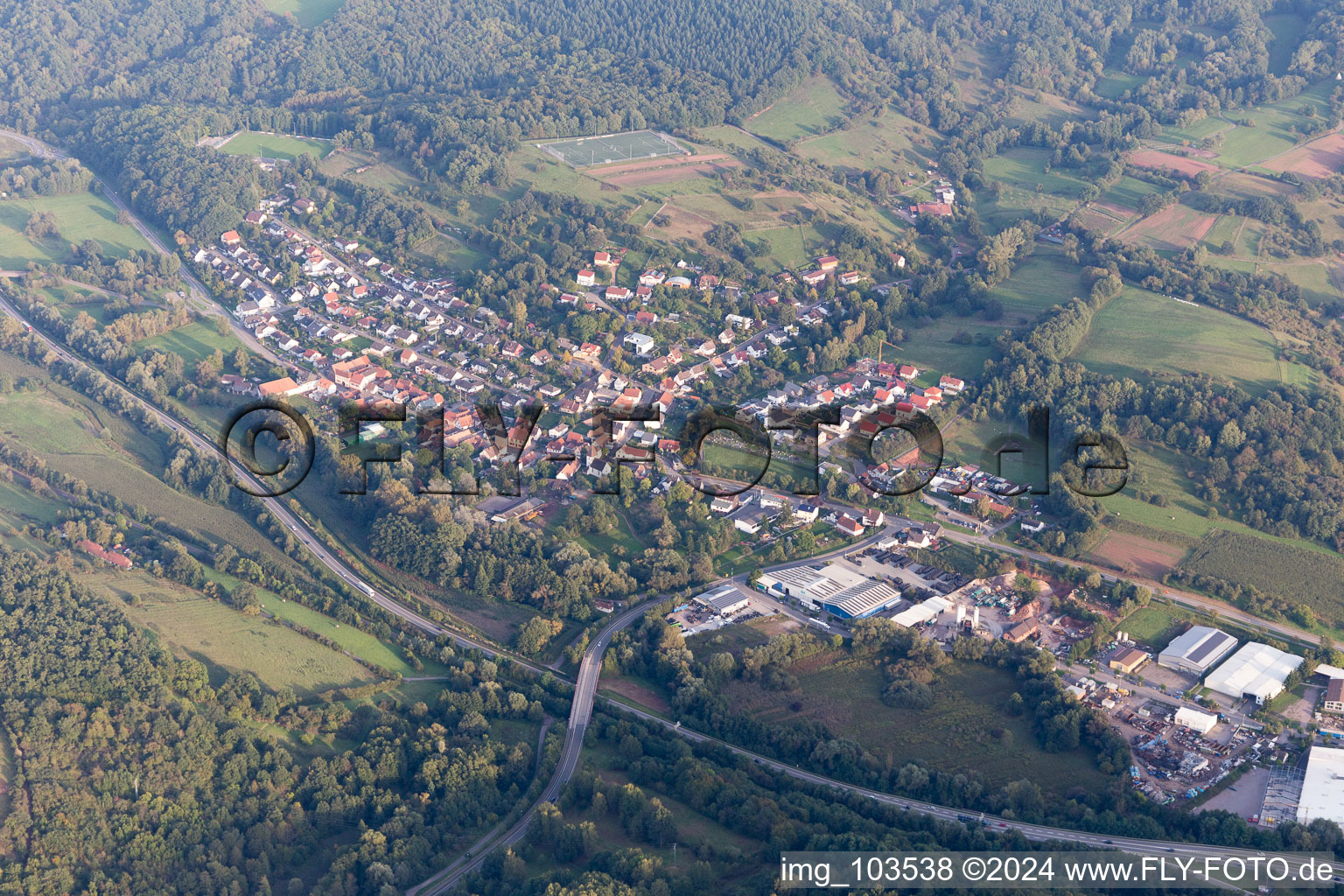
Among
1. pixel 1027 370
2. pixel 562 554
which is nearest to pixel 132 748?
pixel 562 554

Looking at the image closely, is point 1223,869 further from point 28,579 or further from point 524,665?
point 28,579

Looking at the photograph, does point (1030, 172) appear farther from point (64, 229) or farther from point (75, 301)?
point (64, 229)

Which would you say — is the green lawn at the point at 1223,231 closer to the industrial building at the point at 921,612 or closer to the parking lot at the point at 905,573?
the parking lot at the point at 905,573

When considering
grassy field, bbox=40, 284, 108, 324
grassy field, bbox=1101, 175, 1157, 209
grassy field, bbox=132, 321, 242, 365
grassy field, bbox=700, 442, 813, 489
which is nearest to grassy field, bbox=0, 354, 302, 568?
grassy field, bbox=132, 321, 242, 365

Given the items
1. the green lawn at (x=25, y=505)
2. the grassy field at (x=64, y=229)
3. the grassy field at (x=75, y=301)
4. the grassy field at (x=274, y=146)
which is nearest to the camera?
the green lawn at (x=25, y=505)

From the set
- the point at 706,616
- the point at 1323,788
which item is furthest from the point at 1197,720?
the point at 706,616

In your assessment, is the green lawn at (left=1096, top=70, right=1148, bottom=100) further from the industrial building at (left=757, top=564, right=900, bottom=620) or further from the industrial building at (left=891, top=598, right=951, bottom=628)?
the industrial building at (left=891, top=598, right=951, bottom=628)

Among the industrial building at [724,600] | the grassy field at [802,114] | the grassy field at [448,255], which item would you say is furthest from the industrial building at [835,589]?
the grassy field at [802,114]
